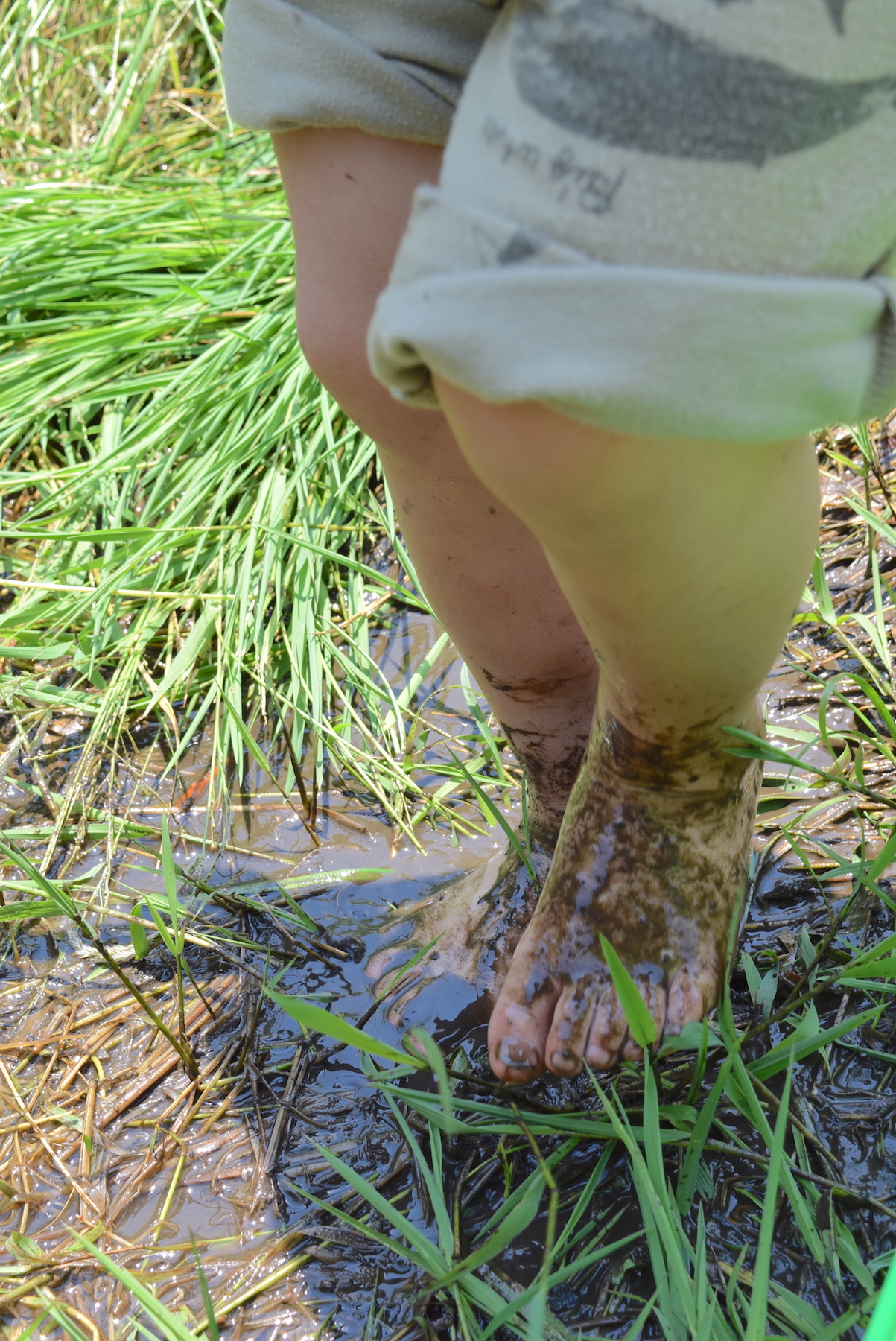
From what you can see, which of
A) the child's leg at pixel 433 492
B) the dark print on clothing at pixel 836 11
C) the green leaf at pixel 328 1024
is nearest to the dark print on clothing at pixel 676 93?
the dark print on clothing at pixel 836 11

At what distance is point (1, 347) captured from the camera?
2.73 metres

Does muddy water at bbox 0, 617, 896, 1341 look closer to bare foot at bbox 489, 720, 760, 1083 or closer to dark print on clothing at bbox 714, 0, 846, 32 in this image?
bare foot at bbox 489, 720, 760, 1083

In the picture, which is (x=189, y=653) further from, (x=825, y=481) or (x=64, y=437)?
Result: (x=825, y=481)

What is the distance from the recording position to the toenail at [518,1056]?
1.12 meters

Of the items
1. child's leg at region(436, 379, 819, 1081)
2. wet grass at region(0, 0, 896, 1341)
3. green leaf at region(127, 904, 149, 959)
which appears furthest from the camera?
green leaf at region(127, 904, 149, 959)

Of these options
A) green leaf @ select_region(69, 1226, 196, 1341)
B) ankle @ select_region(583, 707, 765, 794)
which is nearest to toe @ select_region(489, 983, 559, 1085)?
ankle @ select_region(583, 707, 765, 794)

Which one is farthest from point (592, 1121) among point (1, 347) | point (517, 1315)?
point (1, 347)

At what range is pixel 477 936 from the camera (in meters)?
1.39

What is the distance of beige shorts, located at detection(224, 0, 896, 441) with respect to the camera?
0.68m

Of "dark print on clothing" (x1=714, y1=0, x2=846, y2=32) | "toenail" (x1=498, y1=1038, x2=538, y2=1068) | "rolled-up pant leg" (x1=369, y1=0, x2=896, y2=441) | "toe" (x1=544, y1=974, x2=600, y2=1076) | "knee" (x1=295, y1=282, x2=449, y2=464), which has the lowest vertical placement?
"toenail" (x1=498, y1=1038, x2=538, y2=1068)

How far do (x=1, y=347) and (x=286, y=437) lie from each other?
3.00ft

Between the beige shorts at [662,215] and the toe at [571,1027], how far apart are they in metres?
0.64

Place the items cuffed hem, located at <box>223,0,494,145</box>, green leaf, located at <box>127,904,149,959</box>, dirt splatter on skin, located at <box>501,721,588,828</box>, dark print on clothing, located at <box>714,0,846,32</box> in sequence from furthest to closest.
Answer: dirt splatter on skin, located at <box>501,721,588,828</box>
green leaf, located at <box>127,904,149,959</box>
cuffed hem, located at <box>223,0,494,145</box>
dark print on clothing, located at <box>714,0,846,32</box>

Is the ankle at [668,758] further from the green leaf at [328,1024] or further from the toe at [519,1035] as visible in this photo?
the green leaf at [328,1024]
